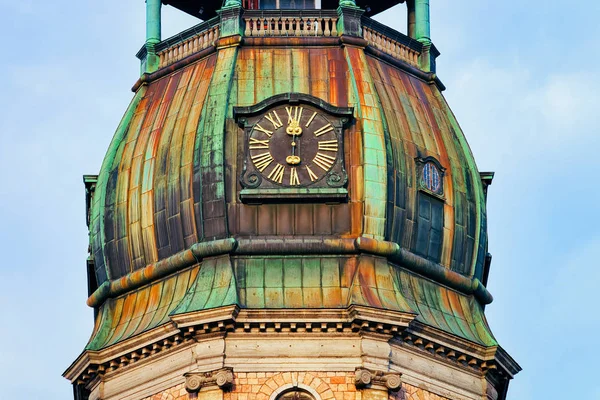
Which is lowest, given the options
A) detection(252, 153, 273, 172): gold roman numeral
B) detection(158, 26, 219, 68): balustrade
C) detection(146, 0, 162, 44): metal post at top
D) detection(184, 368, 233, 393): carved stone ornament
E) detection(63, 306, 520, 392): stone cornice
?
detection(184, 368, 233, 393): carved stone ornament

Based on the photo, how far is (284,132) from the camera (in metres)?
57.7

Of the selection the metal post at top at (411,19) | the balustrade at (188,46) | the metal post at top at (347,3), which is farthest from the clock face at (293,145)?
the metal post at top at (411,19)

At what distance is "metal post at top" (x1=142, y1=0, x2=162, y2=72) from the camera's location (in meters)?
61.5

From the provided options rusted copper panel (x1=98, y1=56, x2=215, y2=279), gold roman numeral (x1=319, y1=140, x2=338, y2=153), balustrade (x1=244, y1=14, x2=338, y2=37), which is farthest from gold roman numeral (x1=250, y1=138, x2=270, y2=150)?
balustrade (x1=244, y1=14, x2=338, y2=37)

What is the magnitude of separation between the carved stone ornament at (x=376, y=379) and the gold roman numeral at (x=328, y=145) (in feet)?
15.2

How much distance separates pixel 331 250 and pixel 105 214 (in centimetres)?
500

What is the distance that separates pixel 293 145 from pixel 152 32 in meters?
6.00

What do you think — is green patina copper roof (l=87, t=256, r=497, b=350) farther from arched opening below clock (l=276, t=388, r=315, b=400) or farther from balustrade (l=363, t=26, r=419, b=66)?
balustrade (l=363, t=26, r=419, b=66)

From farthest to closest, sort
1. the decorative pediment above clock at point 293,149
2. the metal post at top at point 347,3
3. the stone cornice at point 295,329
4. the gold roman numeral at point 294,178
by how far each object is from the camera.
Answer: the metal post at top at point 347,3
the gold roman numeral at point 294,178
the decorative pediment above clock at point 293,149
the stone cornice at point 295,329

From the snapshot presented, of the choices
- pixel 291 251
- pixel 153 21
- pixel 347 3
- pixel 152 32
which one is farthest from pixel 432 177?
pixel 153 21

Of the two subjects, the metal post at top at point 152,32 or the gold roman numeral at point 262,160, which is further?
the metal post at top at point 152,32

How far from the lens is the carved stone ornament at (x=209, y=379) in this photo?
5528 centimetres

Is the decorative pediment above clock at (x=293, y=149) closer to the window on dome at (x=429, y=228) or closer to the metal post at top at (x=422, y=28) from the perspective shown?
the window on dome at (x=429, y=228)

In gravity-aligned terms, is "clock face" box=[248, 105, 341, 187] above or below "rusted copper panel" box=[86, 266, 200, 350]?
above
